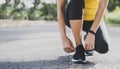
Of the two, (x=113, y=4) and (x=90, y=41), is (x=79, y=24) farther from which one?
(x=113, y=4)

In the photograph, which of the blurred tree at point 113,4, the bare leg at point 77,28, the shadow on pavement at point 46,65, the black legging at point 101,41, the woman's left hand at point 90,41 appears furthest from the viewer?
the blurred tree at point 113,4

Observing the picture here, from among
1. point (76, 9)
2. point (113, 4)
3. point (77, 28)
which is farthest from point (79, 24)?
point (113, 4)

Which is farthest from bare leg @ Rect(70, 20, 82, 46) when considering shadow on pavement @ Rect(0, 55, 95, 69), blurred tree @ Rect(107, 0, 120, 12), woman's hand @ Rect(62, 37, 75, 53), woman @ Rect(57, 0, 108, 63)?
blurred tree @ Rect(107, 0, 120, 12)

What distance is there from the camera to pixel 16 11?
119 ft

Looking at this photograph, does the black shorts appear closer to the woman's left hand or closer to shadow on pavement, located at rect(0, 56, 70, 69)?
the woman's left hand

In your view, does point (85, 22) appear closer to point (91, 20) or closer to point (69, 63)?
point (91, 20)

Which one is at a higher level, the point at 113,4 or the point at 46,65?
the point at 46,65

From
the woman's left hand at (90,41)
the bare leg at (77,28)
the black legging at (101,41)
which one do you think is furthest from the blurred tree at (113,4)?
the woman's left hand at (90,41)

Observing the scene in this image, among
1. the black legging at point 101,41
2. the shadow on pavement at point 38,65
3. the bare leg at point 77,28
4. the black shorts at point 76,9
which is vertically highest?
the black shorts at point 76,9

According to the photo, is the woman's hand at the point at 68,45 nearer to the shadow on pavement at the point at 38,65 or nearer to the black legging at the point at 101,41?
the shadow on pavement at the point at 38,65

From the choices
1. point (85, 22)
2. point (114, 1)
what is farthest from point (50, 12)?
point (85, 22)

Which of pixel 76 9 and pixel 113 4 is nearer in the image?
pixel 76 9

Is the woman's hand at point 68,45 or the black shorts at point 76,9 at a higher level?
the black shorts at point 76,9

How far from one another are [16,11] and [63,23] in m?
32.3
